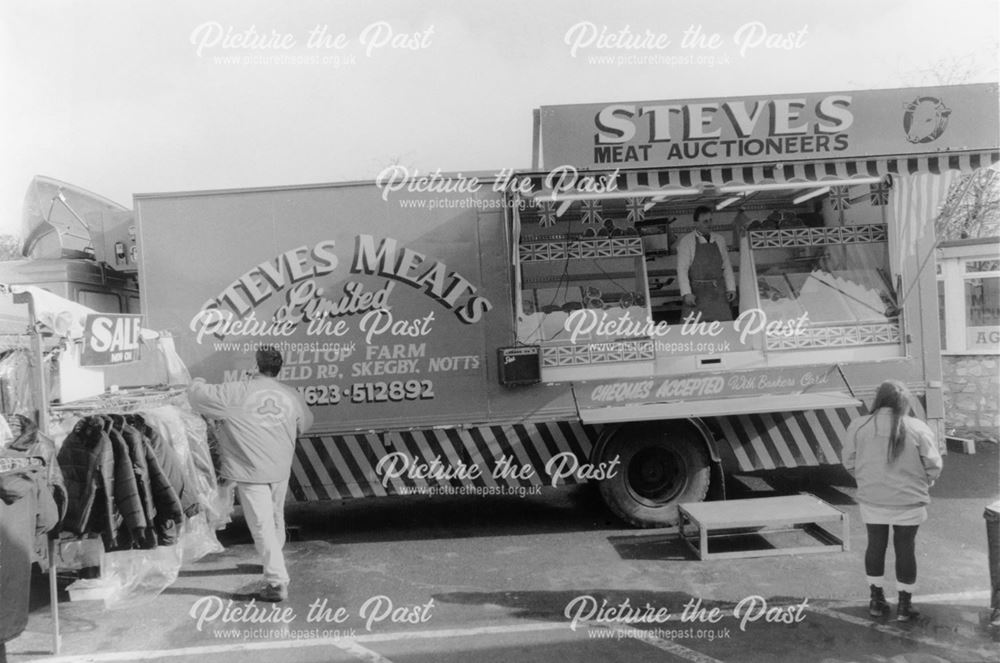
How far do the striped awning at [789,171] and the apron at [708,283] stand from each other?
4.15ft

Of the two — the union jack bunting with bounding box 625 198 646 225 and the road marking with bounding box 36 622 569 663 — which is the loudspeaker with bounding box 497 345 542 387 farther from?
the road marking with bounding box 36 622 569 663

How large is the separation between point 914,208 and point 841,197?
94 centimetres

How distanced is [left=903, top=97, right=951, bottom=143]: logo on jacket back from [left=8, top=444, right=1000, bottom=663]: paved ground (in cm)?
338

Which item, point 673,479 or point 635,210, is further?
point 635,210

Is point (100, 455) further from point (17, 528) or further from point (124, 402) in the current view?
point (17, 528)

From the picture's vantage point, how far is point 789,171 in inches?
259

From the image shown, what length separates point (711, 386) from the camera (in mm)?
6938

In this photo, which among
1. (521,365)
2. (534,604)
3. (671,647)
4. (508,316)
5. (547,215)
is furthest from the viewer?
(547,215)

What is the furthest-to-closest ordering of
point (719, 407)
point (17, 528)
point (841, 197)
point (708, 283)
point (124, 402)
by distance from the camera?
point (841, 197), point (708, 283), point (719, 407), point (124, 402), point (17, 528)

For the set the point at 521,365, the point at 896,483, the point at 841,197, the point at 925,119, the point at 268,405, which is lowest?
the point at 896,483

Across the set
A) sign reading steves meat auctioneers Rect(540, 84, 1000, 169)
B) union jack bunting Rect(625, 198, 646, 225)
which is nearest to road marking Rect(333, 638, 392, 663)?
sign reading steves meat auctioneers Rect(540, 84, 1000, 169)

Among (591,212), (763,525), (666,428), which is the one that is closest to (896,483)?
(763,525)

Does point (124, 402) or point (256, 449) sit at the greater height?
point (124, 402)

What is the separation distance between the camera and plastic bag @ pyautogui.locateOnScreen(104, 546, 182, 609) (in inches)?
209
